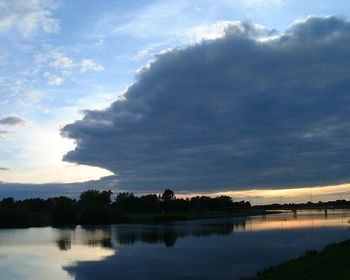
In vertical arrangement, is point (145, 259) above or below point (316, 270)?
below

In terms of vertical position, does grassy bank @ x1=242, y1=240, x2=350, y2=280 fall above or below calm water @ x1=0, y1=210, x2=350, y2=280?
above

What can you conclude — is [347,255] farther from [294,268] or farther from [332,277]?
[332,277]

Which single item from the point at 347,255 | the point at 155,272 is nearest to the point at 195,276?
the point at 155,272

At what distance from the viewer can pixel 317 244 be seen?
150ft

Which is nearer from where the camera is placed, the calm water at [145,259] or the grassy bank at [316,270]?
the grassy bank at [316,270]

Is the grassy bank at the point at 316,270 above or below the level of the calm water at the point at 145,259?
above

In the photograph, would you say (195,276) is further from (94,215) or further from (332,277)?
(94,215)

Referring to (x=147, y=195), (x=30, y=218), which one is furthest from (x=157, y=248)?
(x=147, y=195)

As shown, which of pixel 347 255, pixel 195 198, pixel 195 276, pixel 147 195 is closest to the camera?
pixel 347 255

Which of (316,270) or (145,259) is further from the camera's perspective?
(145,259)

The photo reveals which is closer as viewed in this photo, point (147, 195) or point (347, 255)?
point (347, 255)

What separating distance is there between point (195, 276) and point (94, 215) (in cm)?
8196

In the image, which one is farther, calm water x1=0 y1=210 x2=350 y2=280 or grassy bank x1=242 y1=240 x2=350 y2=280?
calm water x1=0 y1=210 x2=350 y2=280

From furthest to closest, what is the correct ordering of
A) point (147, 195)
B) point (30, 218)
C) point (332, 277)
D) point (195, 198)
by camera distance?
point (195, 198), point (147, 195), point (30, 218), point (332, 277)
